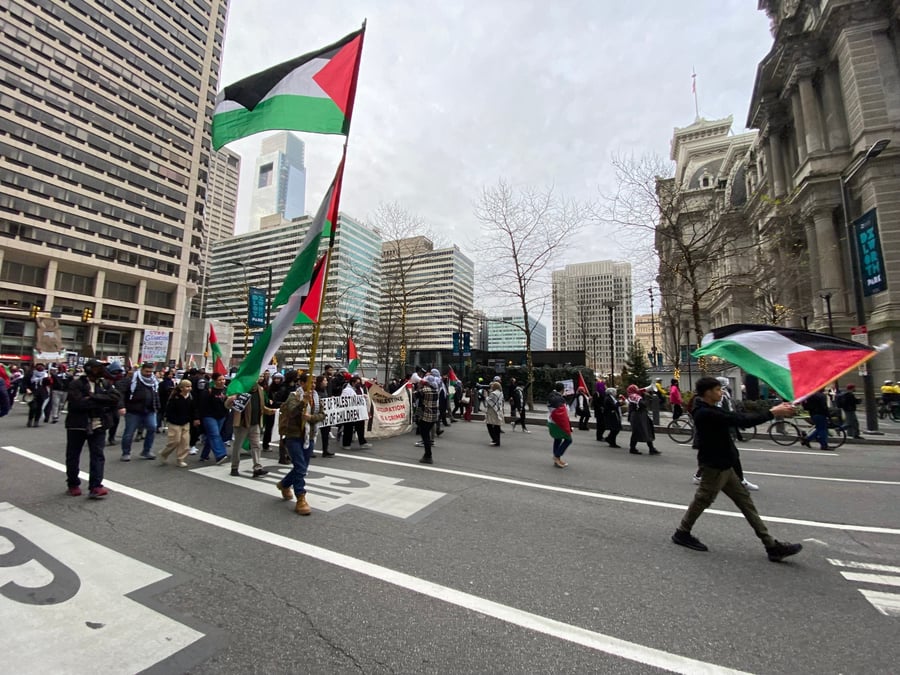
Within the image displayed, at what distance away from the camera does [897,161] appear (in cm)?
2567

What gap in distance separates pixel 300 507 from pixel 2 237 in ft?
201

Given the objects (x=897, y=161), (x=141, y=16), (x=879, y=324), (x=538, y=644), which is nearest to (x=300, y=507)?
(x=538, y=644)

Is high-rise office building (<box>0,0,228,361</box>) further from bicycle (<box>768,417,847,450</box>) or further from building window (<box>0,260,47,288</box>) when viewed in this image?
bicycle (<box>768,417,847,450</box>)

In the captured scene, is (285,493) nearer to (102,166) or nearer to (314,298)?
(314,298)

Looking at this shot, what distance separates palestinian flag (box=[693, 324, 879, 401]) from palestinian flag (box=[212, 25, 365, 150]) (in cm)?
557

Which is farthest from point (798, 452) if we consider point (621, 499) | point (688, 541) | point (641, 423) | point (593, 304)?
point (593, 304)

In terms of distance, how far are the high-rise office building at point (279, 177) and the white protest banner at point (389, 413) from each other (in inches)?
6130

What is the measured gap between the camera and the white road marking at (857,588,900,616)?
3227mm

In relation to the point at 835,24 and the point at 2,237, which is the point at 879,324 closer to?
the point at 835,24

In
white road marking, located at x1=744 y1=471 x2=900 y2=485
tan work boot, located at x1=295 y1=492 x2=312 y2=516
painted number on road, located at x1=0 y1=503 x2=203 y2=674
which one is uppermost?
tan work boot, located at x1=295 y1=492 x2=312 y2=516

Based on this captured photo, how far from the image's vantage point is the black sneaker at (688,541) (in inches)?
175

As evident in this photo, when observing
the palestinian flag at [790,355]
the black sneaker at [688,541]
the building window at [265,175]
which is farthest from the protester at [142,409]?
the building window at [265,175]

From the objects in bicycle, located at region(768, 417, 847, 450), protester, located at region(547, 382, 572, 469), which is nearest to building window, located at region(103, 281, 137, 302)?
protester, located at region(547, 382, 572, 469)

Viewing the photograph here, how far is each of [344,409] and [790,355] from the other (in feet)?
28.8
